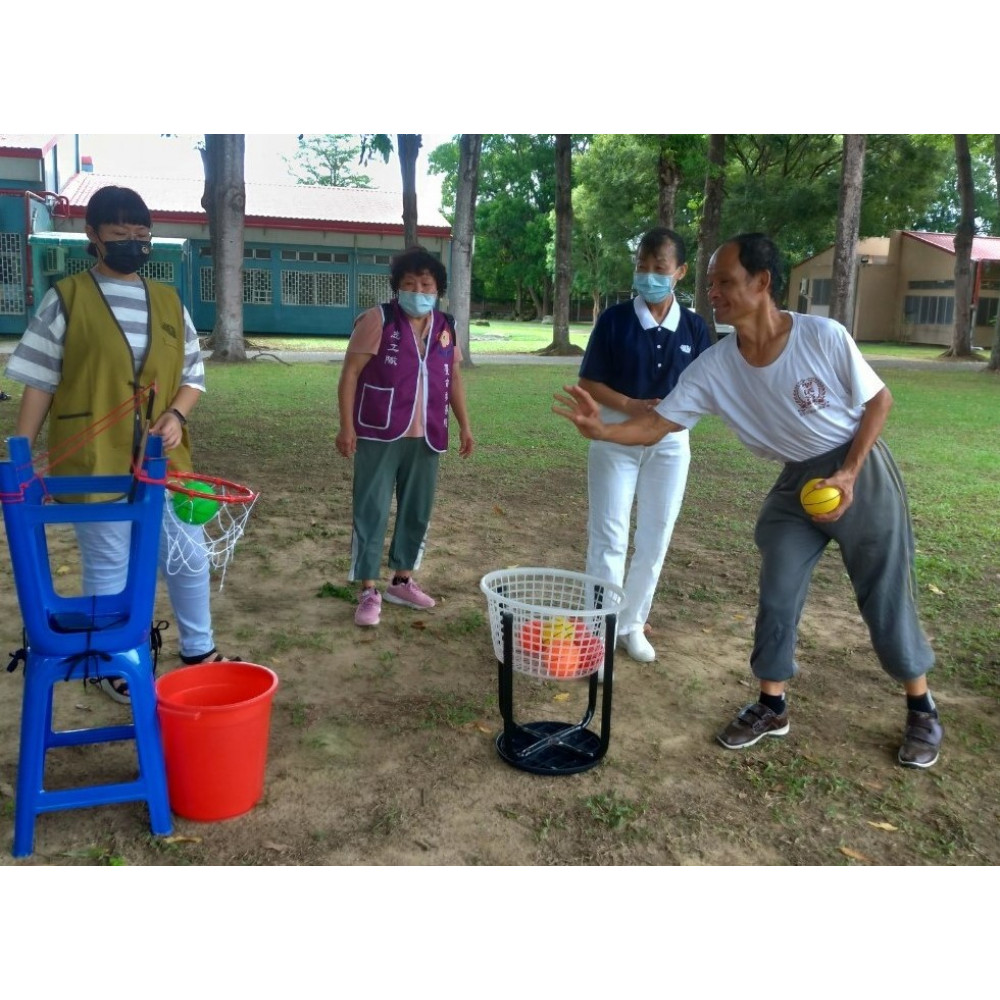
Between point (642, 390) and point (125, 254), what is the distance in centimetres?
213

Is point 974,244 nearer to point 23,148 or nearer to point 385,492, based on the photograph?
point 23,148

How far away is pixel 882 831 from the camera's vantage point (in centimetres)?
294

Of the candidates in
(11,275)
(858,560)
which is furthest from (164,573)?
(11,275)

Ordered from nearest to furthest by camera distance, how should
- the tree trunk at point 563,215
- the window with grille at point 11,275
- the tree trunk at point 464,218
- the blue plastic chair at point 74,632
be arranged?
the blue plastic chair at point 74,632 → the tree trunk at point 464,218 → the tree trunk at point 563,215 → the window with grille at point 11,275

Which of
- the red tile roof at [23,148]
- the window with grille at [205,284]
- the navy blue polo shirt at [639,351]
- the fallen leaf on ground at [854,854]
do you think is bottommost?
the fallen leaf on ground at [854,854]

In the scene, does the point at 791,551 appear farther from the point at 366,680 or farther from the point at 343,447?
the point at 343,447

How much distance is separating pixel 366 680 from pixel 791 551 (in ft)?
6.05

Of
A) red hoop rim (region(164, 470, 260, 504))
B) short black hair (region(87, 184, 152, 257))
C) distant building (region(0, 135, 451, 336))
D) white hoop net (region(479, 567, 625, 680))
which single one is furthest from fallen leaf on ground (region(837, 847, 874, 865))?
distant building (region(0, 135, 451, 336))

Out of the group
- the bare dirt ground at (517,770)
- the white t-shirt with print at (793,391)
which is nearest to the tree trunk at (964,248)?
the bare dirt ground at (517,770)

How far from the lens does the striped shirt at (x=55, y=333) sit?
10.2 ft

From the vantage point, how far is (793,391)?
319 centimetres

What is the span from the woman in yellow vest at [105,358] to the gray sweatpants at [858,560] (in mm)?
2198

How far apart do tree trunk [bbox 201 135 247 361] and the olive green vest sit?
48.0ft

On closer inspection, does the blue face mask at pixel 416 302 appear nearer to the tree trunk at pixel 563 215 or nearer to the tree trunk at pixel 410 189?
the tree trunk at pixel 410 189
